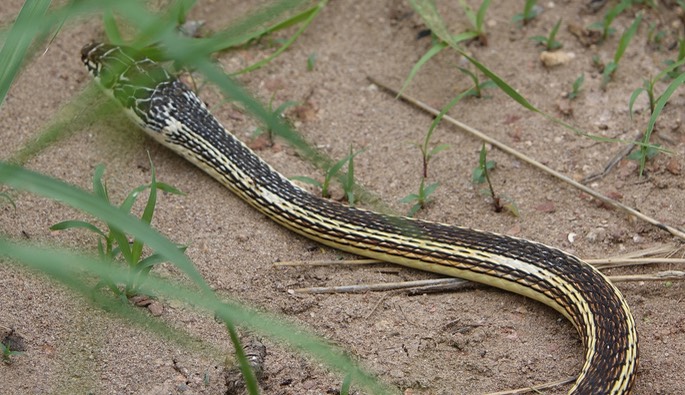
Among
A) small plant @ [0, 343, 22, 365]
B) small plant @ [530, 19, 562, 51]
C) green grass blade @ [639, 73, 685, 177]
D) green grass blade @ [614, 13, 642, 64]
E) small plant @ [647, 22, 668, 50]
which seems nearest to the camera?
small plant @ [0, 343, 22, 365]

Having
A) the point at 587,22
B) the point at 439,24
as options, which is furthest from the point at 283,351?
the point at 587,22

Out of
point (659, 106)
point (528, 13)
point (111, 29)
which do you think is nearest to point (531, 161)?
point (659, 106)

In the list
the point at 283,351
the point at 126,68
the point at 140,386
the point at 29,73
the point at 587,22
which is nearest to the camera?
the point at 140,386

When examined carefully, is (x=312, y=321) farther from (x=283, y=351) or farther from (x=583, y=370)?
(x=583, y=370)

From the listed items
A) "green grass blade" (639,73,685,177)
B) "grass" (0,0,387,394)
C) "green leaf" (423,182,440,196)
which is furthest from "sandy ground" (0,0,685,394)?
"grass" (0,0,387,394)

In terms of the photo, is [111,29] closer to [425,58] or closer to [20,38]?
[425,58]

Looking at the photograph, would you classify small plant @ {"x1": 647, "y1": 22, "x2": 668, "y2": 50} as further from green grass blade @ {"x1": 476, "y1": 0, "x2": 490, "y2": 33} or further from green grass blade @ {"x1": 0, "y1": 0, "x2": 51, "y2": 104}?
green grass blade @ {"x1": 0, "y1": 0, "x2": 51, "y2": 104}
